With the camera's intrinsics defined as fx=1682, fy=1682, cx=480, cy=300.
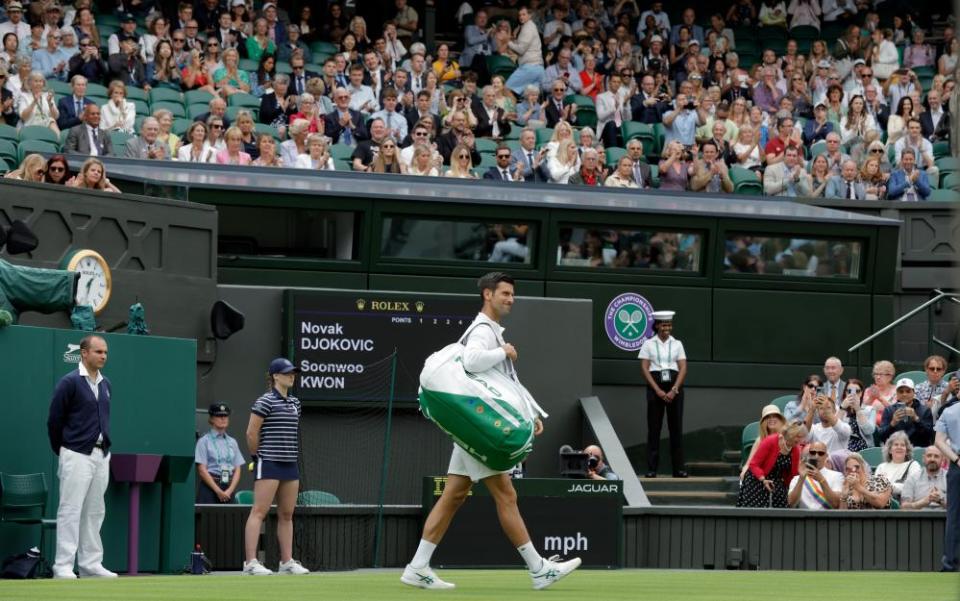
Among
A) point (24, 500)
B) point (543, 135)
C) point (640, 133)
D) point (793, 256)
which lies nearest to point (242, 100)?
point (543, 135)

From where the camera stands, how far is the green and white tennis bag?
9.68 metres

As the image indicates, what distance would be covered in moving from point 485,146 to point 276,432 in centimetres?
1058

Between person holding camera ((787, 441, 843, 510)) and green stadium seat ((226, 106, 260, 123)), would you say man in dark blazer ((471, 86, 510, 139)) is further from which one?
person holding camera ((787, 441, 843, 510))

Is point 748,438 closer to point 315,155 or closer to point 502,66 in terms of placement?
point 315,155

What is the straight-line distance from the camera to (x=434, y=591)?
31.4 ft

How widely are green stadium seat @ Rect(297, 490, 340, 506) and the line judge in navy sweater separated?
3.67 meters

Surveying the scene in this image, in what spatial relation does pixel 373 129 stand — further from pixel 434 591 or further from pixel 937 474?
pixel 434 591

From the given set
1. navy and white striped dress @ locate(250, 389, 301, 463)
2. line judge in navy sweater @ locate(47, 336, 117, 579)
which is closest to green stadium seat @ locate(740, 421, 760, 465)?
navy and white striped dress @ locate(250, 389, 301, 463)

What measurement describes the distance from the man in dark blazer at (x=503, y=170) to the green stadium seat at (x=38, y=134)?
5777 millimetres

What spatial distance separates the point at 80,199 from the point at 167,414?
3346 millimetres

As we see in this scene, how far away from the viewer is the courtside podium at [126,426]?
12984 millimetres

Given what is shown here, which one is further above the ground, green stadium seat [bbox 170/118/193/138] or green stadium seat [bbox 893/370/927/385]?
green stadium seat [bbox 170/118/193/138]

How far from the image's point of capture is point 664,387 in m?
20.1

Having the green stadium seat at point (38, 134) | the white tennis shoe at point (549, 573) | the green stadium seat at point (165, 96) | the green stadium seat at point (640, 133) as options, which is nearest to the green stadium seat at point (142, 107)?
the green stadium seat at point (165, 96)
